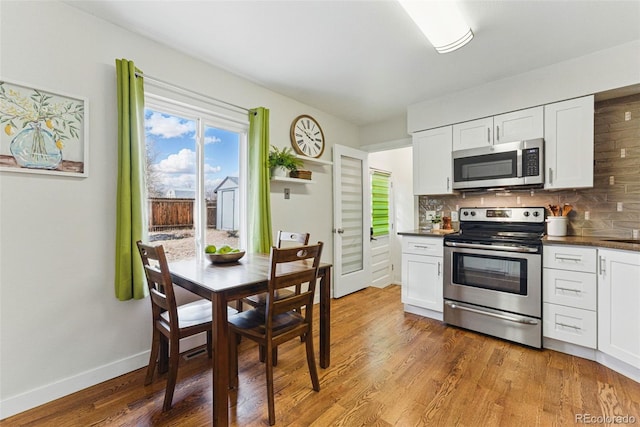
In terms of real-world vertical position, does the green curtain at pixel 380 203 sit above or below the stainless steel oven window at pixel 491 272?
above

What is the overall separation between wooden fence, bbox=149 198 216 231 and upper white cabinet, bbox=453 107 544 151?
2.83 m

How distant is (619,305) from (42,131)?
4.06 metres

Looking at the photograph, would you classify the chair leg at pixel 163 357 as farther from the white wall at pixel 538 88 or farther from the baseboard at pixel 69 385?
the white wall at pixel 538 88

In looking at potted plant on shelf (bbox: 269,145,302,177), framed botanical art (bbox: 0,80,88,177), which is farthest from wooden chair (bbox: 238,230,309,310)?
framed botanical art (bbox: 0,80,88,177)

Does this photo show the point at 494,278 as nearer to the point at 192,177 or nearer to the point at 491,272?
the point at 491,272

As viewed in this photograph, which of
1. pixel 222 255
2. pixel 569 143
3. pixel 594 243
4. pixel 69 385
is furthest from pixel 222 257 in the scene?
pixel 569 143

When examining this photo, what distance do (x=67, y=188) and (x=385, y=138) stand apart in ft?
11.7

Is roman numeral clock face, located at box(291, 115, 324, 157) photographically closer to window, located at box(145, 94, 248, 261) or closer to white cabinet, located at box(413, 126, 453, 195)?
window, located at box(145, 94, 248, 261)

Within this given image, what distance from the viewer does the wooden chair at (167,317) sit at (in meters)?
1.67

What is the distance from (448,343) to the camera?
2.59 m

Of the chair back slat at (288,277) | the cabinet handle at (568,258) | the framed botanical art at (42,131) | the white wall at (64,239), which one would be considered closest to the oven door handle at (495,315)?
the cabinet handle at (568,258)

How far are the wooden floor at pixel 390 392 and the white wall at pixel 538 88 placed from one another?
2.24 metres

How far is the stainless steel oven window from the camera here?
8.38ft

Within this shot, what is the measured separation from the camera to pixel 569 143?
2.54m
